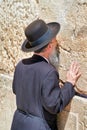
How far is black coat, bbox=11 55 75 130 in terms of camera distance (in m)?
3.41

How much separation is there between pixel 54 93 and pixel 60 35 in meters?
0.68

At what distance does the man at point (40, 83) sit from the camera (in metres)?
3.42

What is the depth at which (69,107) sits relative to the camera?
3820 mm

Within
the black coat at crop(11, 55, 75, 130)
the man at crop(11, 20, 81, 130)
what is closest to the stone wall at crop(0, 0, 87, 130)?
the man at crop(11, 20, 81, 130)

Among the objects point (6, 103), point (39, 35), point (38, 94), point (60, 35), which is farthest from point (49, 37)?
point (6, 103)

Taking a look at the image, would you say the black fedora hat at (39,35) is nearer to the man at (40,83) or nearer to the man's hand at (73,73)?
the man at (40,83)

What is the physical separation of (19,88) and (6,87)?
2.98 ft

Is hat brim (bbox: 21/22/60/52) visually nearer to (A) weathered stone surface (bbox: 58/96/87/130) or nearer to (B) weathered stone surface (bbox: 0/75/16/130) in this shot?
(A) weathered stone surface (bbox: 58/96/87/130)

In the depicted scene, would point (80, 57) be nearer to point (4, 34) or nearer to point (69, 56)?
point (69, 56)

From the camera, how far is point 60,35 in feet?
12.6


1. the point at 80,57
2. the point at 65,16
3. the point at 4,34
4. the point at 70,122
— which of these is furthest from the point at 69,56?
the point at 4,34

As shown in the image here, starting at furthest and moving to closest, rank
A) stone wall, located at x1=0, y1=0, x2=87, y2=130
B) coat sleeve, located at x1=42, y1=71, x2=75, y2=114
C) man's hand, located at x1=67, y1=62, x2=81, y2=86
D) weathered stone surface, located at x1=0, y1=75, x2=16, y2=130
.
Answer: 1. weathered stone surface, located at x1=0, y1=75, x2=16, y2=130
2. stone wall, located at x1=0, y1=0, x2=87, y2=130
3. man's hand, located at x1=67, y1=62, x2=81, y2=86
4. coat sleeve, located at x1=42, y1=71, x2=75, y2=114

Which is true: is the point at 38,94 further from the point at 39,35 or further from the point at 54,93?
the point at 39,35

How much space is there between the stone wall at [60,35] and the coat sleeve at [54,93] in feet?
1.02
